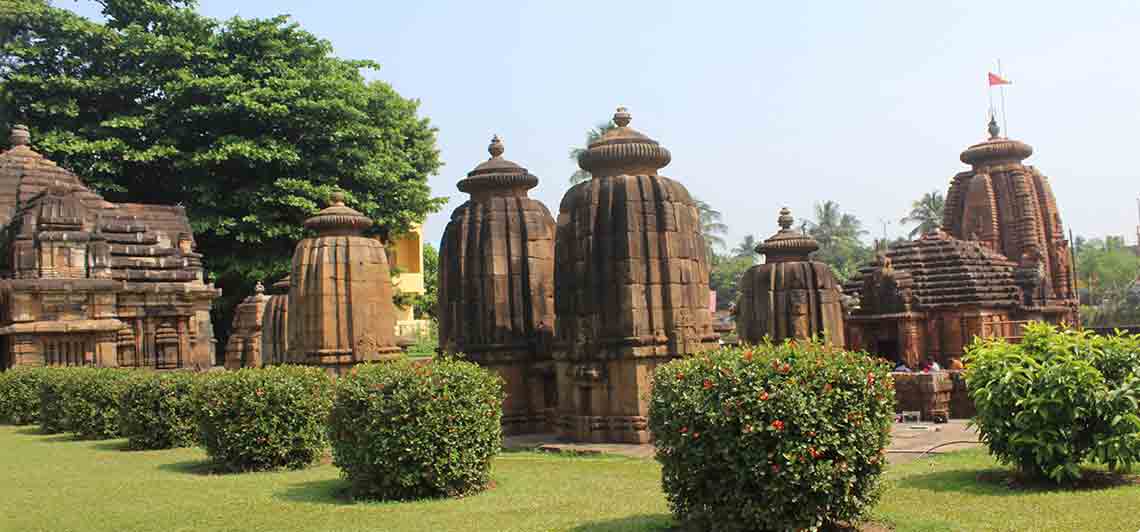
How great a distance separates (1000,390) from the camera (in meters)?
8.54

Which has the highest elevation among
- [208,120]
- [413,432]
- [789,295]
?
[208,120]

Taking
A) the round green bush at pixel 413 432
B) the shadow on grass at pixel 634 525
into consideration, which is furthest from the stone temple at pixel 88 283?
the shadow on grass at pixel 634 525

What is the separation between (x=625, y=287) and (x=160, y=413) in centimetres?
640

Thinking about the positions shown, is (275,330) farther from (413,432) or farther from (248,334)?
(413,432)

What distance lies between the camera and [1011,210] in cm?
3070

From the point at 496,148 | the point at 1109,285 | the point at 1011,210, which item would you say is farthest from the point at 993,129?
the point at 1109,285

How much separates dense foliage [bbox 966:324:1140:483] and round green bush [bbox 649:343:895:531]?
2336mm

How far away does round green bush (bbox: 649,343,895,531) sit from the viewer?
6.28 meters

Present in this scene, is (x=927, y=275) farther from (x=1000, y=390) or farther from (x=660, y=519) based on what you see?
(x=660, y=519)

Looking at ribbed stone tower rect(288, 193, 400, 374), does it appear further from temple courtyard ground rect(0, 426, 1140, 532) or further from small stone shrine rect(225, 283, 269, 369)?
small stone shrine rect(225, 283, 269, 369)

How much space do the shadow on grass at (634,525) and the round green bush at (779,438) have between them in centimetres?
38

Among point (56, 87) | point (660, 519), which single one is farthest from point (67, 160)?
point (660, 519)

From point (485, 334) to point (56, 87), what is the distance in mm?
21059

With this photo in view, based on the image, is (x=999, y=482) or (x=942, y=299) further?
(x=942, y=299)
